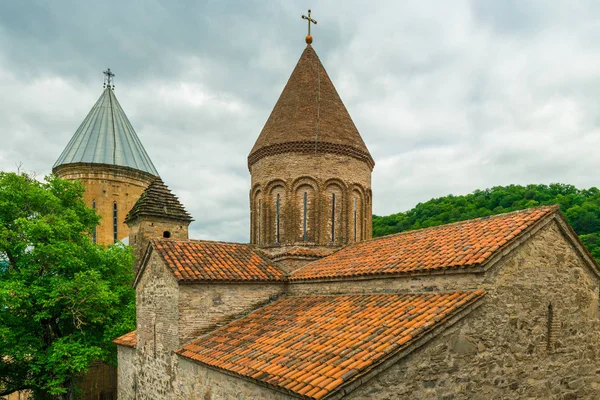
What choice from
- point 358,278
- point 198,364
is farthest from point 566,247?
point 198,364

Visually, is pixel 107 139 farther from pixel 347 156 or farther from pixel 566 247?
pixel 566 247

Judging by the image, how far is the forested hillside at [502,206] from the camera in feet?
80.8

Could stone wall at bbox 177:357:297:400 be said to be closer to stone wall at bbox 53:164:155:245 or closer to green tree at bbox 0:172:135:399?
green tree at bbox 0:172:135:399

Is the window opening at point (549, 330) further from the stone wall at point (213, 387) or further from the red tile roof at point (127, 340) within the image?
the red tile roof at point (127, 340)

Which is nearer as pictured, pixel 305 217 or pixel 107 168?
pixel 305 217

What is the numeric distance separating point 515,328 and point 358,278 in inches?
123

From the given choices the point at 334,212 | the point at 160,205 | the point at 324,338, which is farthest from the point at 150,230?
the point at 324,338

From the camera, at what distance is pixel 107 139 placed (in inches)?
1117

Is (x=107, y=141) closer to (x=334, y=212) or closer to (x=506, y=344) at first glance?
(x=334, y=212)

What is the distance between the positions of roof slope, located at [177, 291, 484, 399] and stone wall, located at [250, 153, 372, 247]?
11.3 ft

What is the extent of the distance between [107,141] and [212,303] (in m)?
22.4

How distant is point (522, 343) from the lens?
7098mm

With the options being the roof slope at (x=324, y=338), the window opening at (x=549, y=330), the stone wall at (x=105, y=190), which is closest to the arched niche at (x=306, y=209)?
the roof slope at (x=324, y=338)

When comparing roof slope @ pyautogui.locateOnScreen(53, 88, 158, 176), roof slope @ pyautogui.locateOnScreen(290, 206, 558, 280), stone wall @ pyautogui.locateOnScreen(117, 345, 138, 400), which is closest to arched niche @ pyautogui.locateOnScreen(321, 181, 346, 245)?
roof slope @ pyautogui.locateOnScreen(290, 206, 558, 280)
